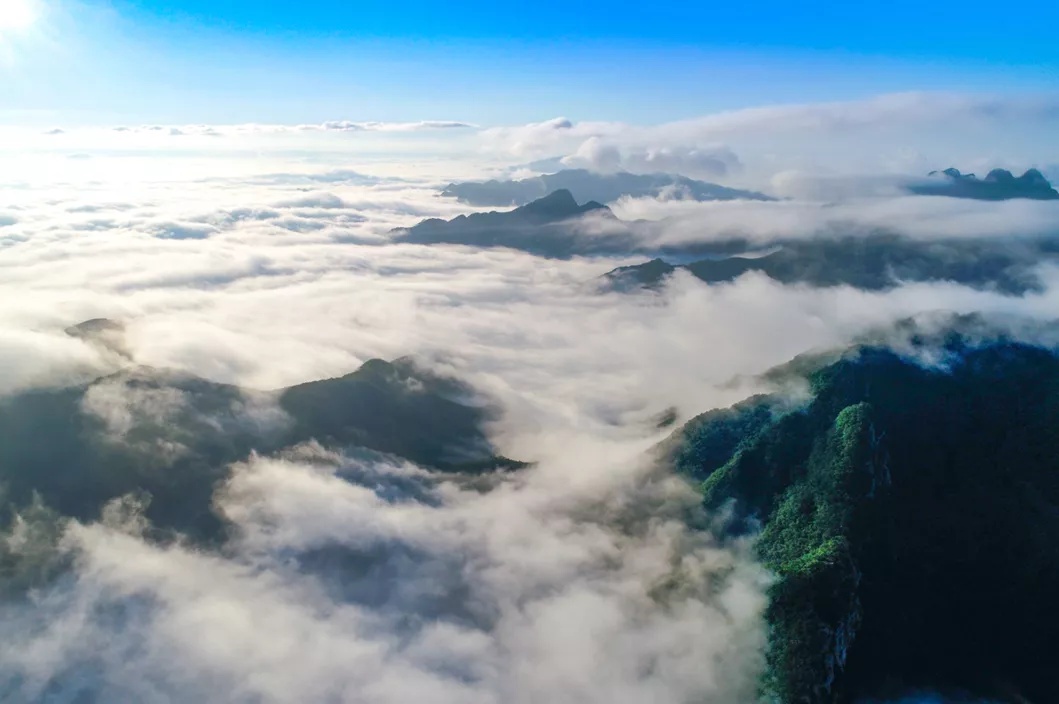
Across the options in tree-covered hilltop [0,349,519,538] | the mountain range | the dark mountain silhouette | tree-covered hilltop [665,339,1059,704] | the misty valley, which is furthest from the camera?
the dark mountain silhouette

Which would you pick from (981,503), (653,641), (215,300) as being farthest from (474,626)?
(215,300)

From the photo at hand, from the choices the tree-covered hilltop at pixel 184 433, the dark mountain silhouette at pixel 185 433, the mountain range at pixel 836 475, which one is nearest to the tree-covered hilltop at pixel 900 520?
the mountain range at pixel 836 475

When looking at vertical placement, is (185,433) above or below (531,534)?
above

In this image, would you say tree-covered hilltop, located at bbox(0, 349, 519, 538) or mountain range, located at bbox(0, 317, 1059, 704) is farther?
tree-covered hilltop, located at bbox(0, 349, 519, 538)

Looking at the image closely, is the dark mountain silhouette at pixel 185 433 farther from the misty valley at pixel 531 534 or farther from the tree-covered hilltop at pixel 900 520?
the tree-covered hilltop at pixel 900 520

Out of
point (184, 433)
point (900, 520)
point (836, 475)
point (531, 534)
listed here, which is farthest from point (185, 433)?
point (900, 520)

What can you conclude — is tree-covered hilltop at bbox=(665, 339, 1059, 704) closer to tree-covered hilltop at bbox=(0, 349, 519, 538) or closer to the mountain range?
the mountain range

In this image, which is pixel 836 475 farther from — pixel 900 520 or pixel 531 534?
pixel 531 534

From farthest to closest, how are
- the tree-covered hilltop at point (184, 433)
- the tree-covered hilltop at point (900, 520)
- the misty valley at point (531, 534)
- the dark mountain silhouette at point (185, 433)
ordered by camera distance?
the dark mountain silhouette at point (185, 433)
the tree-covered hilltop at point (184, 433)
the tree-covered hilltop at point (900, 520)
the misty valley at point (531, 534)

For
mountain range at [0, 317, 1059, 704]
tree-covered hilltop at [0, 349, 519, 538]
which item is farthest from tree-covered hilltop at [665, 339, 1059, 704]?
tree-covered hilltop at [0, 349, 519, 538]
